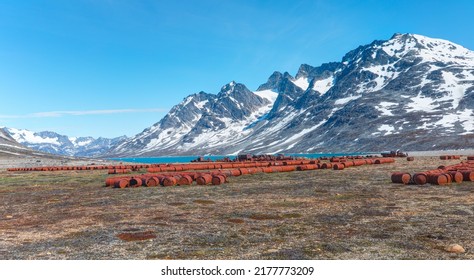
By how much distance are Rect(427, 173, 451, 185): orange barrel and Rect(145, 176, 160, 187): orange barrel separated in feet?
77.3

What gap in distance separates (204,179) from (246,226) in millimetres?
19527

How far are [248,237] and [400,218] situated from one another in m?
7.49

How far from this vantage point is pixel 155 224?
16641 mm

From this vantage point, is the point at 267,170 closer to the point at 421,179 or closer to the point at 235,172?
the point at 235,172

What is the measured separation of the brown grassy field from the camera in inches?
469

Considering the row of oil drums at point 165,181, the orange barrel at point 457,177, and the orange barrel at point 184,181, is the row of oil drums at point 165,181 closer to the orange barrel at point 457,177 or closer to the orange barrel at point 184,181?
the orange barrel at point 184,181

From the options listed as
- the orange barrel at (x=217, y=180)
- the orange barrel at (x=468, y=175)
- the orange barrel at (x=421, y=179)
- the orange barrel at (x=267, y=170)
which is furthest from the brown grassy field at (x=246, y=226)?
the orange barrel at (x=267, y=170)

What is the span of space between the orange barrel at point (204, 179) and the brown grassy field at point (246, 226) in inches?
327

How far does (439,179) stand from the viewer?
29.3 metres

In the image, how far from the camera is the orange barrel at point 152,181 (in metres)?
34.7

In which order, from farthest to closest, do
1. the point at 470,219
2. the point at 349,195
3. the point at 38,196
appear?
1. the point at 38,196
2. the point at 349,195
3. the point at 470,219

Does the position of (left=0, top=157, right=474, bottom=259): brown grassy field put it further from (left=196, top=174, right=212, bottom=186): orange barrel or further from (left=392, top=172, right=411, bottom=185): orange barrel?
(left=196, top=174, right=212, bottom=186): orange barrel
